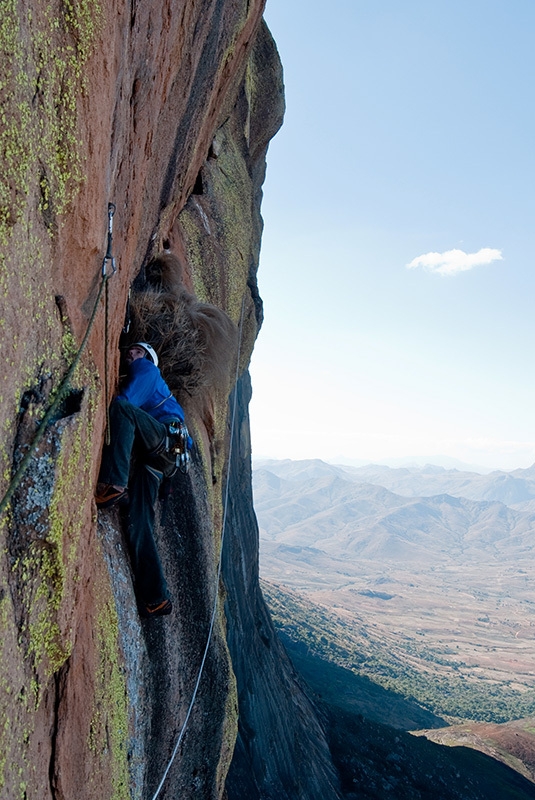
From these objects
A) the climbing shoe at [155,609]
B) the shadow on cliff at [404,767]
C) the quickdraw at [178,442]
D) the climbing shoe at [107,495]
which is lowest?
the shadow on cliff at [404,767]

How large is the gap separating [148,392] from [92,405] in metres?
1.97

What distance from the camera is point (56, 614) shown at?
4.21 meters

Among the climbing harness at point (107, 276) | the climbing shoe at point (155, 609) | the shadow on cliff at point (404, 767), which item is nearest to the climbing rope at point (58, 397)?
the climbing harness at point (107, 276)

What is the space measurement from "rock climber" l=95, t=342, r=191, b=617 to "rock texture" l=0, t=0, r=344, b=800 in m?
0.19

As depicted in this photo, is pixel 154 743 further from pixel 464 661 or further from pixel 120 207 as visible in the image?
pixel 464 661

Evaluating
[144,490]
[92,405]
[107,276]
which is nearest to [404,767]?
[144,490]

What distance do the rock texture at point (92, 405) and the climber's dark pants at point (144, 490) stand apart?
0.17m

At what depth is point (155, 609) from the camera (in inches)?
253

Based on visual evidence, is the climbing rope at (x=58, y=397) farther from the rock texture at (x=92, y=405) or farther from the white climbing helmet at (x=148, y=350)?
the white climbing helmet at (x=148, y=350)

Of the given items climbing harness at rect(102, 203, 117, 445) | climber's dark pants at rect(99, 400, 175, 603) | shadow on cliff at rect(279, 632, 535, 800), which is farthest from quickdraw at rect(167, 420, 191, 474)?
shadow on cliff at rect(279, 632, 535, 800)

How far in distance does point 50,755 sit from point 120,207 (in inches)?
188

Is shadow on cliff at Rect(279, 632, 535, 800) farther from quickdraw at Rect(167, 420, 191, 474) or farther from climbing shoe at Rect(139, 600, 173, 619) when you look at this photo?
quickdraw at Rect(167, 420, 191, 474)

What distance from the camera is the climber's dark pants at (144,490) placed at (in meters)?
6.08

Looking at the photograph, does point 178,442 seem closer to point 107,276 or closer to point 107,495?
point 107,495
